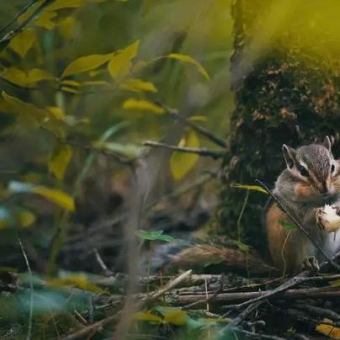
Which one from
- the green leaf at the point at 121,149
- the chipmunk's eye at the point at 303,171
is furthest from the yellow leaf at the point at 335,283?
the green leaf at the point at 121,149

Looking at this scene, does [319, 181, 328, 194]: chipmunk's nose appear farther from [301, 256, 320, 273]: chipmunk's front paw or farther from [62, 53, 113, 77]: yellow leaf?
[62, 53, 113, 77]: yellow leaf

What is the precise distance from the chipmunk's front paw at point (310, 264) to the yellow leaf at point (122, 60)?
805mm

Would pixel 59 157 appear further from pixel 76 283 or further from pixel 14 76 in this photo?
pixel 76 283

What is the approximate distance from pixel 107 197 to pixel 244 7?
1.47 metres

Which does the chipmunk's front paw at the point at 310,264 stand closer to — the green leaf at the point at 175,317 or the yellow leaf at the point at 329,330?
the yellow leaf at the point at 329,330

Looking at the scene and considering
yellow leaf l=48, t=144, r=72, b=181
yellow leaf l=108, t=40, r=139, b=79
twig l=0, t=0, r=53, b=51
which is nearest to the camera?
twig l=0, t=0, r=53, b=51

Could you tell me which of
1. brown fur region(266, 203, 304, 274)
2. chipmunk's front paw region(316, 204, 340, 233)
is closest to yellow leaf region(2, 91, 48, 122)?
brown fur region(266, 203, 304, 274)

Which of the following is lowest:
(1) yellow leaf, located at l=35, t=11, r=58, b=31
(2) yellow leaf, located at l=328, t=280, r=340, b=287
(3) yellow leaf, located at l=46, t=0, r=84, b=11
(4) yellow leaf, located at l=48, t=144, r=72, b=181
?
(2) yellow leaf, located at l=328, t=280, r=340, b=287

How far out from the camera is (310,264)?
99.9 inches

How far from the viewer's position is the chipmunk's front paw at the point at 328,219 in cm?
258

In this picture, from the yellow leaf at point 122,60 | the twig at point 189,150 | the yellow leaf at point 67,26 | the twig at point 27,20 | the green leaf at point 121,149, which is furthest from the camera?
the green leaf at point 121,149

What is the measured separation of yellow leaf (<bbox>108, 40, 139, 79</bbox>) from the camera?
248cm

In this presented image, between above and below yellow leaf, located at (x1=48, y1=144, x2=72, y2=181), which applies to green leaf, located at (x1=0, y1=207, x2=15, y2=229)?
below

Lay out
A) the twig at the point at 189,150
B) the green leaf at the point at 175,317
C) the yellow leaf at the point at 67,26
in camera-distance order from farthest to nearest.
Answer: the twig at the point at 189,150 < the yellow leaf at the point at 67,26 < the green leaf at the point at 175,317
